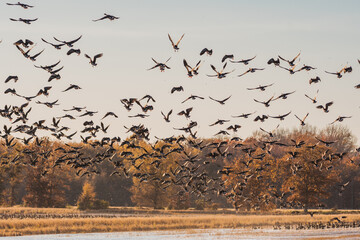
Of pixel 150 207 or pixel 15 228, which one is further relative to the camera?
pixel 150 207

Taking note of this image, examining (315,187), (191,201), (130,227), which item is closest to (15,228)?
(130,227)

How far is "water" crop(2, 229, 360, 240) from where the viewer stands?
176ft

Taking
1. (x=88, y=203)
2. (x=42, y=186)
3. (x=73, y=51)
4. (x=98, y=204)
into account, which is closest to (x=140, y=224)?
(x=73, y=51)

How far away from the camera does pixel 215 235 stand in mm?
57688

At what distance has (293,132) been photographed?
159000 mm

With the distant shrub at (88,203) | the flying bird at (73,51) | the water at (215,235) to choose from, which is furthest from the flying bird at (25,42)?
the distant shrub at (88,203)

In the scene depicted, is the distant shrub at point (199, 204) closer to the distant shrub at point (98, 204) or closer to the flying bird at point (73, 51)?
the distant shrub at point (98, 204)

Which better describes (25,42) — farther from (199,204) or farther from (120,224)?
(199,204)

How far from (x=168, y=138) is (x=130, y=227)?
2650 cm

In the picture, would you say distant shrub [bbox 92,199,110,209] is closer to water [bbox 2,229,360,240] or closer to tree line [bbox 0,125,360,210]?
tree line [bbox 0,125,360,210]

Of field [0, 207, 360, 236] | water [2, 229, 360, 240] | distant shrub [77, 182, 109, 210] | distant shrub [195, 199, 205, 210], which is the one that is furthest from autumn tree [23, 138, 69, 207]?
water [2, 229, 360, 240]

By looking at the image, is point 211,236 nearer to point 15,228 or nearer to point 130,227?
point 130,227

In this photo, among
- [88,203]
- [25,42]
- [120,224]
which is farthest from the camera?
[88,203]

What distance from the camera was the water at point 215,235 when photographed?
2115 inches
